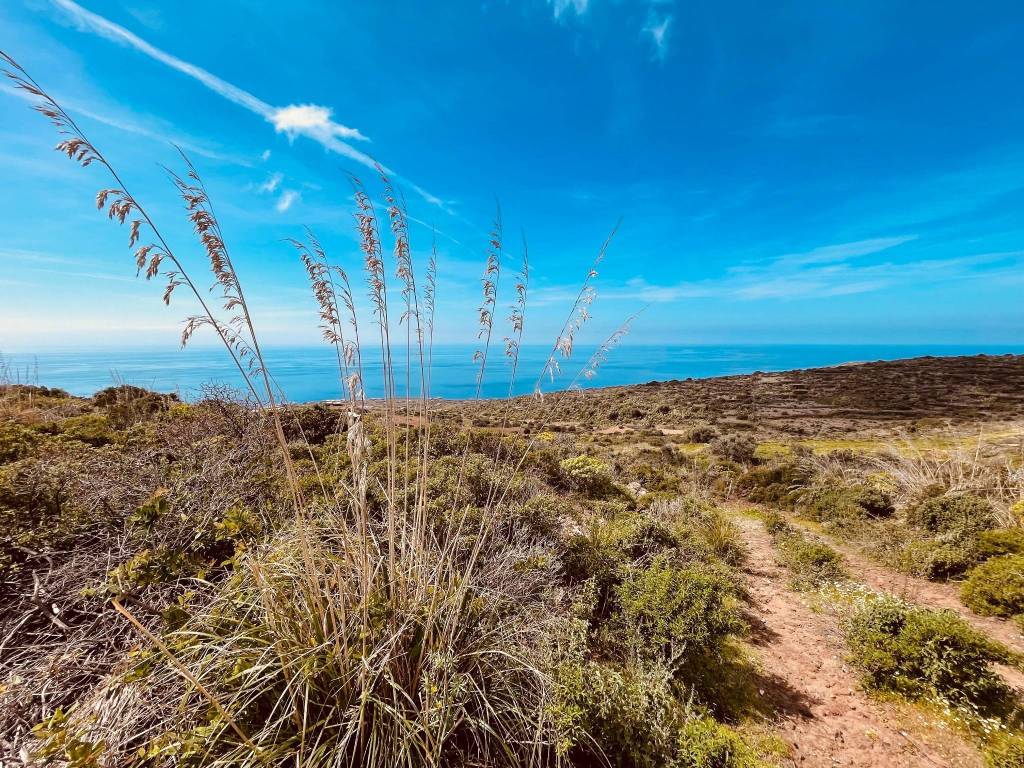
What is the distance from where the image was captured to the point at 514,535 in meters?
4.40

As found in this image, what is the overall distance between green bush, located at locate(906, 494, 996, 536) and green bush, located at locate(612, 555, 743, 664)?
4.46 m

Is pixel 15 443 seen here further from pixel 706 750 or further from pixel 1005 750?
pixel 1005 750

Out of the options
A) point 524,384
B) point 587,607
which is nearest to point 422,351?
point 524,384

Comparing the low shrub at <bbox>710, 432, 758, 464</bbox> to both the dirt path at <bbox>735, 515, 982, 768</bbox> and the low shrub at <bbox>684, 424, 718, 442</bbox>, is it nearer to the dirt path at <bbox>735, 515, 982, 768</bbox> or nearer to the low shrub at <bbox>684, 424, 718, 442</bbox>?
the low shrub at <bbox>684, 424, 718, 442</bbox>

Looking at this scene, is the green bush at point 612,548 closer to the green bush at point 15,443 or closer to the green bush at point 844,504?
the green bush at point 844,504

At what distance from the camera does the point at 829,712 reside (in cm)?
306

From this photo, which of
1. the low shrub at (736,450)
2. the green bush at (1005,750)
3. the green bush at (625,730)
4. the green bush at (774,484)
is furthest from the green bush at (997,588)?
the low shrub at (736,450)

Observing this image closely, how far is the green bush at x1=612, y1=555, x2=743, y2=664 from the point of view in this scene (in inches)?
129

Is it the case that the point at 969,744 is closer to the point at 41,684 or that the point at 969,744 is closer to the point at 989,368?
the point at 41,684

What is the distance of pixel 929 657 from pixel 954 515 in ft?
13.1

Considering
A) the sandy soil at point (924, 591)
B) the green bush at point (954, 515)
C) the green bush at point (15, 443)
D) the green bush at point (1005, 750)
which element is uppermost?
the green bush at point (15, 443)

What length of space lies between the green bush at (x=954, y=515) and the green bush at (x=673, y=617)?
14.6 feet

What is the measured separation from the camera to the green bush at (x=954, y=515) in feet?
17.3

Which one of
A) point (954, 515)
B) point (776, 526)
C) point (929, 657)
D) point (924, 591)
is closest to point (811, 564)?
point (924, 591)
